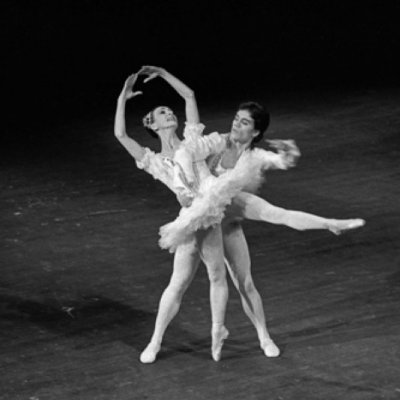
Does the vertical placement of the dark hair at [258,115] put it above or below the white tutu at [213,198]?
above

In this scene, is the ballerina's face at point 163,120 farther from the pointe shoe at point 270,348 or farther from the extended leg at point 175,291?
the pointe shoe at point 270,348

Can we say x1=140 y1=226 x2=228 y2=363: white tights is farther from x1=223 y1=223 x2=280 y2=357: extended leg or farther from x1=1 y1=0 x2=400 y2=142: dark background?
x1=1 y1=0 x2=400 y2=142: dark background

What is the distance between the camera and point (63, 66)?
38.8 feet

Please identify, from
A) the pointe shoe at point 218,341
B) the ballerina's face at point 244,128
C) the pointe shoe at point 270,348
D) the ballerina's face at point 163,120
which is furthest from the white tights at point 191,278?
the ballerina's face at point 163,120

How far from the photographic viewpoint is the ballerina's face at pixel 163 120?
20.2 ft

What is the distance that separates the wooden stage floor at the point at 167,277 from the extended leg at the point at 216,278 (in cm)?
12

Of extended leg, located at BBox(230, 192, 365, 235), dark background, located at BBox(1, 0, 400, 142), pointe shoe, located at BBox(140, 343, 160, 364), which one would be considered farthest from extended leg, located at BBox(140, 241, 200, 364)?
dark background, located at BBox(1, 0, 400, 142)

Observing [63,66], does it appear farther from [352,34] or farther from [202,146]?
[202,146]

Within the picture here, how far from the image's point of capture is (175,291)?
620 cm

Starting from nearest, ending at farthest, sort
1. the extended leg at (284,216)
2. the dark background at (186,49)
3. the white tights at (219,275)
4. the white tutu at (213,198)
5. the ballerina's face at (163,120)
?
the extended leg at (284,216) < the white tutu at (213,198) < the white tights at (219,275) < the ballerina's face at (163,120) < the dark background at (186,49)

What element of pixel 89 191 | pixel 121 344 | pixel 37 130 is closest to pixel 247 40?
pixel 37 130

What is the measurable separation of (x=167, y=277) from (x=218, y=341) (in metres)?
1.16

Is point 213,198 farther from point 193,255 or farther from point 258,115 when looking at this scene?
point 258,115

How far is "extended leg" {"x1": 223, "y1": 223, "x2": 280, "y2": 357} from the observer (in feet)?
20.3
